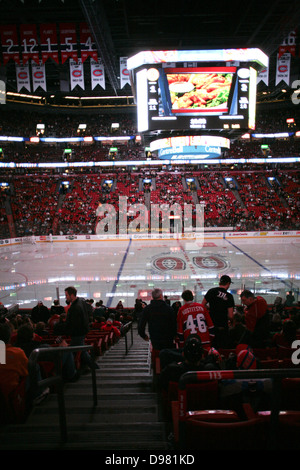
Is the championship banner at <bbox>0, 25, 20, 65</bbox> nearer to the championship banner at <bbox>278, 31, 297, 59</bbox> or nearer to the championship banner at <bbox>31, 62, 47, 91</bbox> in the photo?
the championship banner at <bbox>31, 62, 47, 91</bbox>

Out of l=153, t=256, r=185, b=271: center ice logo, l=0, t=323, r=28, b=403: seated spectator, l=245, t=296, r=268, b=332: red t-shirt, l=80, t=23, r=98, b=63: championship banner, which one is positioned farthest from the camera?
l=153, t=256, r=185, b=271: center ice logo

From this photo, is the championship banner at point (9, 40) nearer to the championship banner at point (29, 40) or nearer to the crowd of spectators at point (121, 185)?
the championship banner at point (29, 40)

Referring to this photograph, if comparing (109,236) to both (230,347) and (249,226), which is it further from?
(230,347)

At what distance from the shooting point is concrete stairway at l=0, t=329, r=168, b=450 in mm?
2250

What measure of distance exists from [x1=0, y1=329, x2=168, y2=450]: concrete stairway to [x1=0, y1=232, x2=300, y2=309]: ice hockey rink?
29.8ft

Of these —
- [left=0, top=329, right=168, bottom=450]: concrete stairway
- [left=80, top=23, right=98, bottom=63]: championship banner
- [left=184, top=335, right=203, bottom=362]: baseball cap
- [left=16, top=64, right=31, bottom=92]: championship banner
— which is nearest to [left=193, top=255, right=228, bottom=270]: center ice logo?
[left=80, top=23, right=98, bottom=63]: championship banner

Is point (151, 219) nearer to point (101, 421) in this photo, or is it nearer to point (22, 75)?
point (22, 75)

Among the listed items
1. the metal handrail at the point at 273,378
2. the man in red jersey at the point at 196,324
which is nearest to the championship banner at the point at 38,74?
the man in red jersey at the point at 196,324

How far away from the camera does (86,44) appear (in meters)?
18.2

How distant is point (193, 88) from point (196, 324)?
465 inches

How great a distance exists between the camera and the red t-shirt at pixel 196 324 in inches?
148

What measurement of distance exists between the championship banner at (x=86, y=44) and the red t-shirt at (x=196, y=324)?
1802 cm

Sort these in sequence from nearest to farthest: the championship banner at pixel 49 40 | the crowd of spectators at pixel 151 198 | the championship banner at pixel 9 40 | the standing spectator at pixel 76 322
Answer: the standing spectator at pixel 76 322 < the championship banner at pixel 49 40 < the championship banner at pixel 9 40 < the crowd of spectators at pixel 151 198

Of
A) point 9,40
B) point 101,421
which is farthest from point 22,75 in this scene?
point 101,421
